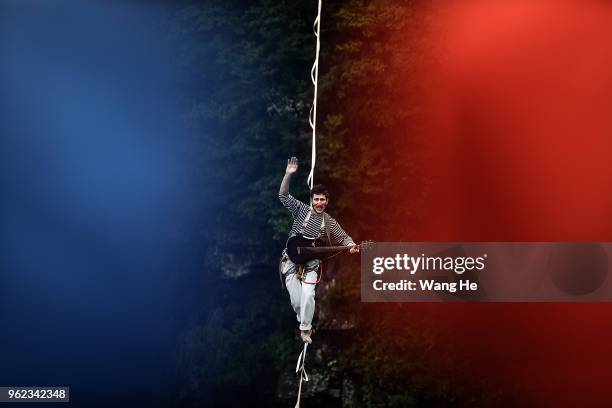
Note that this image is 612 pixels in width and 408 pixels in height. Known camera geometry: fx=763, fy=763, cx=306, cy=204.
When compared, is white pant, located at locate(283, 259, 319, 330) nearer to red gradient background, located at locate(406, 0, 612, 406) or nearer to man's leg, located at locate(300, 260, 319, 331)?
man's leg, located at locate(300, 260, 319, 331)

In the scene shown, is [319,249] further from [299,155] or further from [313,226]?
[299,155]

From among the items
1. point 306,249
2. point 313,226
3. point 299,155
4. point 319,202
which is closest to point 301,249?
point 306,249

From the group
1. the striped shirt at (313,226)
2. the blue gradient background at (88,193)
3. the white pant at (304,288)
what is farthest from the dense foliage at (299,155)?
the white pant at (304,288)

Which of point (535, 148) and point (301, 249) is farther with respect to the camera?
point (535, 148)

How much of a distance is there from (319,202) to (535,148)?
2.22m

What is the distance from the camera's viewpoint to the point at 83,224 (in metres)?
6.32

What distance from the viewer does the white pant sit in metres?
4.74

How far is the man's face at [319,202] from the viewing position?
4.78m

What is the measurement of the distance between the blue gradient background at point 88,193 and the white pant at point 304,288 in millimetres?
2066

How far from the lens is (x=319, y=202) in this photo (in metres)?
4.79

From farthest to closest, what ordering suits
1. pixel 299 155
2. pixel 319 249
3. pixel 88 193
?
1. pixel 299 155
2. pixel 88 193
3. pixel 319 249

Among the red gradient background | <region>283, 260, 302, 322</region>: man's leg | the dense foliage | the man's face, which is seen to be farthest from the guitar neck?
the dense foliage

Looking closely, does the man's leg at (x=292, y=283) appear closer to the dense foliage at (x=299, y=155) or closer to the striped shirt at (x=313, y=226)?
the striped shirt at (x=313, y=226)

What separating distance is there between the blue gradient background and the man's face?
6.76 feet
